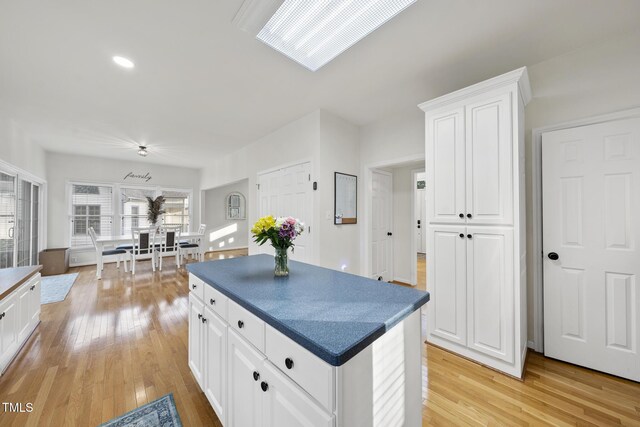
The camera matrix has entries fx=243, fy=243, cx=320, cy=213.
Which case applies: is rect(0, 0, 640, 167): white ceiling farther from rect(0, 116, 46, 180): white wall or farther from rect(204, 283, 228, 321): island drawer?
rect(204, 283, 228, 321): island drawer

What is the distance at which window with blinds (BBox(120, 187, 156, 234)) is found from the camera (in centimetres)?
628

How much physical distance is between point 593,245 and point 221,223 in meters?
8.25

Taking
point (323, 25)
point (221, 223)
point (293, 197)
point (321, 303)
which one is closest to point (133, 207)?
point (221, 223)

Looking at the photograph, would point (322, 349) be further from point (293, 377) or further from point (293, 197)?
point (293, 197)

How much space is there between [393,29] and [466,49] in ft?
2.38

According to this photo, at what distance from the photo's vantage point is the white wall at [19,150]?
334 cm

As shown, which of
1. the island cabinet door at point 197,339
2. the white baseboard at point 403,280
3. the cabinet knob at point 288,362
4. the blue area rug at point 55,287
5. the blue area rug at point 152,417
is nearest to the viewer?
the cabinet knob at point 288,362

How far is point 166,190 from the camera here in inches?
271

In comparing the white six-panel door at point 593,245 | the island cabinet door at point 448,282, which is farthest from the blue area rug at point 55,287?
the white six-panel door at point 593,245

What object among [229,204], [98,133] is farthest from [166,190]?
[98,133]

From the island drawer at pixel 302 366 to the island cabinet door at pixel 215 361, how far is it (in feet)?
1.62

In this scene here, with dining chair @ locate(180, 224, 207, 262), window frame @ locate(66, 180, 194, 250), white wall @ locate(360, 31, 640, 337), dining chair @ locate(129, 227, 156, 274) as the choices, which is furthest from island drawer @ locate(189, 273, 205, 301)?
window frame @ locate(66, 180, 194, 250)

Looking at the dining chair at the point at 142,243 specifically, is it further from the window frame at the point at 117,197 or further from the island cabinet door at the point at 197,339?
the island cabinet door at the point at 197,339

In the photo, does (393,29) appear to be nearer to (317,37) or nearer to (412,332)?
(317,37)
